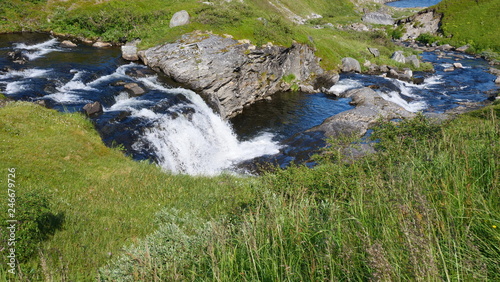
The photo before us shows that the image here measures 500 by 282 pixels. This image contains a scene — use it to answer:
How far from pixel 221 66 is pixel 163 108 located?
8.86 metres

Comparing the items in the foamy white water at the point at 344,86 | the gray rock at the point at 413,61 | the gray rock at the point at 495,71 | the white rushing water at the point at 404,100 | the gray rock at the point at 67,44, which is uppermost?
the gray rock at the point at 67,44

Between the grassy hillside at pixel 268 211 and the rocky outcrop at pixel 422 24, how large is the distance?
270 feet

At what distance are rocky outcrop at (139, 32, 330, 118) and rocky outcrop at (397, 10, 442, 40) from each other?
64046 mm

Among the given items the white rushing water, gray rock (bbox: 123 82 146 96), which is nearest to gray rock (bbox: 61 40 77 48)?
gray rock (bbox: 123 82 146 96)

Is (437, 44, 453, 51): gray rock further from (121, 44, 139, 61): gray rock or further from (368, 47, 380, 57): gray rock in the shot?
(121, 44, 139, 61): gray rock

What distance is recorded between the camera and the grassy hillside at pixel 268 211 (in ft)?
14.5

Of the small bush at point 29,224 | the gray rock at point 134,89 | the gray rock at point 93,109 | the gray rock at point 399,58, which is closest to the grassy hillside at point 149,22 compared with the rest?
the gray rock at point 399,58

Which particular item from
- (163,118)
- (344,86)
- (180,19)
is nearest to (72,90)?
(163,118)

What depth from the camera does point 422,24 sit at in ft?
274

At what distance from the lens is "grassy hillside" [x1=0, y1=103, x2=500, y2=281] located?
174 inches

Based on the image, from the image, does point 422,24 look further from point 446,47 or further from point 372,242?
point 372,242

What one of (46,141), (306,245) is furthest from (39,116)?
(306,245)

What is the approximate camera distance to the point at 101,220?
9891 millimetres

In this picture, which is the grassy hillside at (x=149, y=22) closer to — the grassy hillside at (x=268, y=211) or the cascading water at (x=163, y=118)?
the cascading water at (x=163, y=118)
